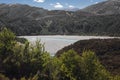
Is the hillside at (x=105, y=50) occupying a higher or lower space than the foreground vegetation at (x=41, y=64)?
lower

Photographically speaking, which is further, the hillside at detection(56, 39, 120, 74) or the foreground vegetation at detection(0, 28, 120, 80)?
the hillside at detection(56, 39, 120, 74)

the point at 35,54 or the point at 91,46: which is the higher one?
the point at 35,54

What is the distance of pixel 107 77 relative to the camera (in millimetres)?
49375

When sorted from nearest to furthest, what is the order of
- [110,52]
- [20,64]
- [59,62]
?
[20,64] < [59,62] < [110,52]

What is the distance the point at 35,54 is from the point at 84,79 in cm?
804

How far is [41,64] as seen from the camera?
4694 cm

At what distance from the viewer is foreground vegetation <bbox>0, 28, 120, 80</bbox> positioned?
4522 cm

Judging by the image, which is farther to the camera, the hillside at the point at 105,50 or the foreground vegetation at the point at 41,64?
the hillside at the point at 105,50

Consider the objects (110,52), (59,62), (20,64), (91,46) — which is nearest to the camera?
(20,64)

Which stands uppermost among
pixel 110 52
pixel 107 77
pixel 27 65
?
pixel 27 65

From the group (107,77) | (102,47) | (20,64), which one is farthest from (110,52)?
(20,64)

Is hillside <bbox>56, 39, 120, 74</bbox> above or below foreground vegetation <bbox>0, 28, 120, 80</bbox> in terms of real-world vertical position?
below

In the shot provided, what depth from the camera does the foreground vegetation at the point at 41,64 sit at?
4522 cm

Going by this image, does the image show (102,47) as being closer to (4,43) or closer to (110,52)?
(110,52)
